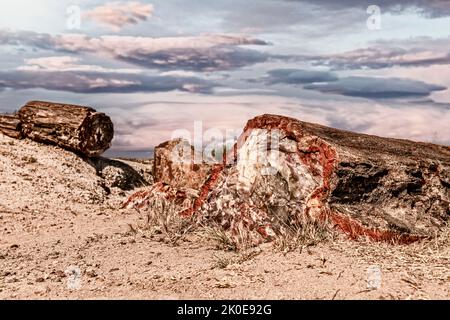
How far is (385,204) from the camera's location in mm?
5965

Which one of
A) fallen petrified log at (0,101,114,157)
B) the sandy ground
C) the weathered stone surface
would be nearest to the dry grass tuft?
the sandy ground

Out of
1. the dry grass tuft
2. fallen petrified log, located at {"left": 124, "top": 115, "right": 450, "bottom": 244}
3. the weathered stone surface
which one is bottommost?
the weathered stone surface

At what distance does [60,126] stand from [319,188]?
8.80 m

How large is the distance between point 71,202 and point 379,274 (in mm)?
7631

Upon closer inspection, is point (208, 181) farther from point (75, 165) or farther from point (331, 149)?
point (75, 165)

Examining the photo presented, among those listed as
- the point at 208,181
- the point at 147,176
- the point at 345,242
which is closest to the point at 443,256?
the point at 345,242

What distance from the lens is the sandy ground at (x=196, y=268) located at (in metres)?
4.21

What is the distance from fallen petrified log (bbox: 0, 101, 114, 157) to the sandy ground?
5820 mm

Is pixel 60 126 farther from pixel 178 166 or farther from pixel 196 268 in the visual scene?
pixel 196 268

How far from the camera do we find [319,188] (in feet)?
19.2

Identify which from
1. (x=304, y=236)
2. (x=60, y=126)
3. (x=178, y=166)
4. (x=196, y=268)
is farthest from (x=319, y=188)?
(x=60, y=126)

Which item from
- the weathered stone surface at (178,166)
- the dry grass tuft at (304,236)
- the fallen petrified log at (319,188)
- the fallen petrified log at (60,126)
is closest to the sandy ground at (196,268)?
the dry grass tuft at (304,236)

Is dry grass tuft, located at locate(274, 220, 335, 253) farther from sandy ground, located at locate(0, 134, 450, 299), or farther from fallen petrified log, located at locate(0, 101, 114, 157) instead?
fallen petrified log, located at locate(0, 101, 114, 157)

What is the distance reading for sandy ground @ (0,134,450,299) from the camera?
166 inches
